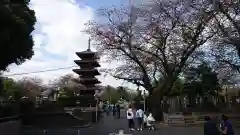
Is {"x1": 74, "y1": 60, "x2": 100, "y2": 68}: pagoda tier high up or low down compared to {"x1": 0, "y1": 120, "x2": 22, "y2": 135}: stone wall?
up

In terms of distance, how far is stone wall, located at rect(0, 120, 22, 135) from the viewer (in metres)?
10.6

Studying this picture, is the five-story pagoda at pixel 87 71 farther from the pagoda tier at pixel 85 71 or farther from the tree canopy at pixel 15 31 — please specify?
the tree canopy at pixel 15 31

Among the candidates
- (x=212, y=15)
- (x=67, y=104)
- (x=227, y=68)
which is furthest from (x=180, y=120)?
(x=67, y=104)

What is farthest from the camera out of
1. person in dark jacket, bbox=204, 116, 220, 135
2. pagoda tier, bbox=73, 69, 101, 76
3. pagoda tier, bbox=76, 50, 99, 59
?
pagoda tier, bbox=76, 50, 99, 59

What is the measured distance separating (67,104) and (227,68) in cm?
2192

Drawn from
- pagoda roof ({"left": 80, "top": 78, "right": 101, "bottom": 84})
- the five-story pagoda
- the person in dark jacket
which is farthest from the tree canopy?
the five-story pagoda

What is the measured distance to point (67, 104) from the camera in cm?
3975

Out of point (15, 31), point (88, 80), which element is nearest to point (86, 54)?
point (88, 80)

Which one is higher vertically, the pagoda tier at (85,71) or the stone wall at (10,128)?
the pagoda tier at (85,71)

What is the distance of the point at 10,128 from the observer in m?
11.6

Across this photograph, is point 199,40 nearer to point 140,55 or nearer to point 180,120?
point 140,55

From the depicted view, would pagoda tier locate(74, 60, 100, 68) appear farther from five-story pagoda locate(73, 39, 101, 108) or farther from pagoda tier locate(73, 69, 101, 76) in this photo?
pagoda tier locate(73, 69, 101, 76)

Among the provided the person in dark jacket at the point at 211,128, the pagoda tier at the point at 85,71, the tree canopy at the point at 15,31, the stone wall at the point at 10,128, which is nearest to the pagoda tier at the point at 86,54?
the pagoda tier at the point at 85,71

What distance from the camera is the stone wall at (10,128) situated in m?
10.6
